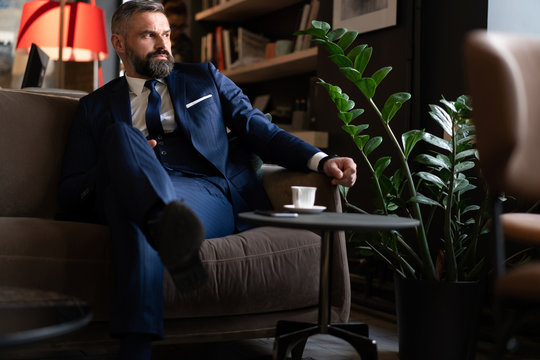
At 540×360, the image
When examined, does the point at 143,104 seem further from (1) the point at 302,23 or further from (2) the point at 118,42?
(1) the point at 302,23

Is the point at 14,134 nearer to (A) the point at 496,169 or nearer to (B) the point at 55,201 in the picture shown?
(B) the point at 55,201

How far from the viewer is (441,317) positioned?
5.79ft

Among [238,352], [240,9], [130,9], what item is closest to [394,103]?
[238,352]

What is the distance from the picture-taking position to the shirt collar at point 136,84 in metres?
2.11

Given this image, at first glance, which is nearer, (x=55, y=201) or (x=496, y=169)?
(x=496, y=169)

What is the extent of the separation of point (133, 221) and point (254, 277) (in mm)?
353

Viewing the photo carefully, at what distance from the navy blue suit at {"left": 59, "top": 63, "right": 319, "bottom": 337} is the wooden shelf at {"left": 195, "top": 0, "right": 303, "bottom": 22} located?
6.02 feet

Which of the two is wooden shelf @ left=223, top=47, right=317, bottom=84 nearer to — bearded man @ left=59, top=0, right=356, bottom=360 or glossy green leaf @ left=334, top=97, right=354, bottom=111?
bearded man @ left=59, top=0, right=356, bottom=360

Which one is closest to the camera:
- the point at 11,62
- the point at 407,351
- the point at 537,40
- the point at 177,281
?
the point at 537,40

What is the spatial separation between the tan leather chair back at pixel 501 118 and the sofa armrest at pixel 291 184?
737 mm

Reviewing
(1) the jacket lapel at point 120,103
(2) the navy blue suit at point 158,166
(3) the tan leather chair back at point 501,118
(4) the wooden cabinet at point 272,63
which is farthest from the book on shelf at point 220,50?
(3) the tan leather chair back at point 501,118

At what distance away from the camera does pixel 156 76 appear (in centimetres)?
209

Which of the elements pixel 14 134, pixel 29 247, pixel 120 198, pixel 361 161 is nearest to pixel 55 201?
pixel 14 134

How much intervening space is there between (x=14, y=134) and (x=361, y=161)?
155 cm
